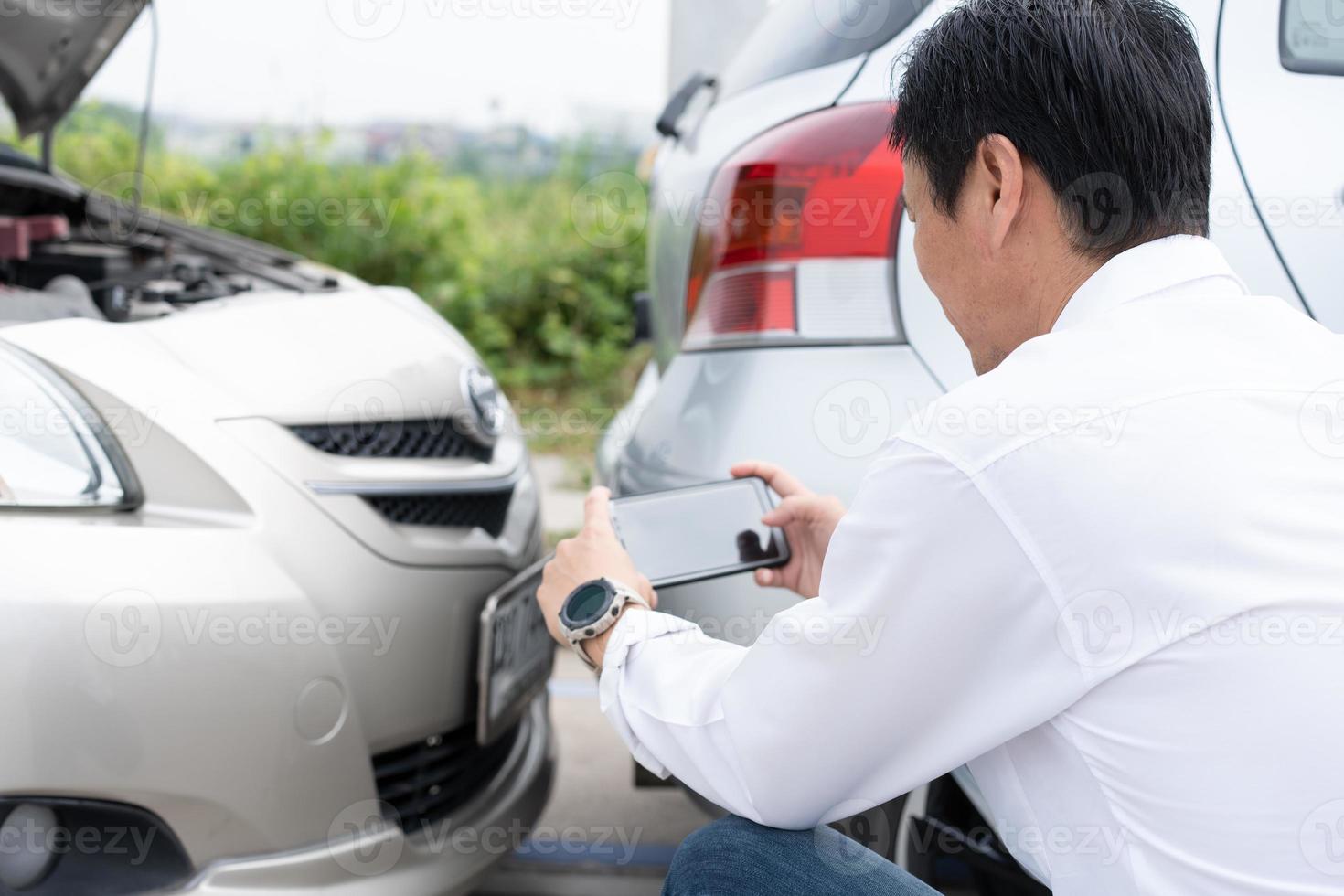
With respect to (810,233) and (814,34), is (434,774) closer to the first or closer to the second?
(810,233)

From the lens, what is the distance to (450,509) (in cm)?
191

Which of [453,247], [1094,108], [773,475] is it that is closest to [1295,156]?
[1094,108]

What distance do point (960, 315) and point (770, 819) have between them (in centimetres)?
53

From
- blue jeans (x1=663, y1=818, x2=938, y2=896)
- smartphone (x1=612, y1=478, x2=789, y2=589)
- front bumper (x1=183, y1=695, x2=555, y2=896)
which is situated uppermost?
smartphone (x1=612, y1=478, x2=789, y2=589)

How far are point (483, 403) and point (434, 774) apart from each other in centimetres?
66

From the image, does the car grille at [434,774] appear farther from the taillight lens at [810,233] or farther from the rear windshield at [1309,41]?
the rear windshield at [1309,41]

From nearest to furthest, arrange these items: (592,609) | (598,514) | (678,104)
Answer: (592,609) → (598,514) → (678,104)

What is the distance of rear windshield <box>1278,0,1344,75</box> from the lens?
1476 mm

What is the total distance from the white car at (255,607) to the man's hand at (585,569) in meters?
0.42

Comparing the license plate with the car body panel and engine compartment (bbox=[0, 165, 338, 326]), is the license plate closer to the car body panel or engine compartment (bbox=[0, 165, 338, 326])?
engine compartment (bbox=[0, 165, 338, 326])

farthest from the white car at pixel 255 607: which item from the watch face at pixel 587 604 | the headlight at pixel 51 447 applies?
the watch face at pixel 587 604

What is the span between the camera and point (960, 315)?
1160 mm

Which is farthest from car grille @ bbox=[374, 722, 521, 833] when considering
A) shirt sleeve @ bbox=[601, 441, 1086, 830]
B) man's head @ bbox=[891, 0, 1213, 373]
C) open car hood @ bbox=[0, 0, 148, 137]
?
open car hood @ bbox=[0, 0, 148, 137]

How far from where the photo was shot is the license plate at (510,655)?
180cm
